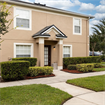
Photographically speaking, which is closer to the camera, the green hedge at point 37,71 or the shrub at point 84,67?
the green hedge at point 37,71

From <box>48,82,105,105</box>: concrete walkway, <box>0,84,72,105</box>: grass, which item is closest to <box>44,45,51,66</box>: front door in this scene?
<box>0,84,72,105</box>: grass

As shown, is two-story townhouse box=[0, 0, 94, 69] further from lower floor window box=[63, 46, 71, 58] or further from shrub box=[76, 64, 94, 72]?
shrub box=[76, 64, 94, 72]

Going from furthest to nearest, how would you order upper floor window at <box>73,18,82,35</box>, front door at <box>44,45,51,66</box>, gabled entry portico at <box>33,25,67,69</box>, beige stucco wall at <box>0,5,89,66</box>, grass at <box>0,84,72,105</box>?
upper floor window at <box>73,18,82,35</box>, front door at <box>44,45,51,66</box>, gabled entry portico at <box>33,25,67,69</box>, beige stucco wall at <box>0,5,89,66</box>, grass at <box>0,84,72,105</box>

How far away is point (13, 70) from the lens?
8.19 meters

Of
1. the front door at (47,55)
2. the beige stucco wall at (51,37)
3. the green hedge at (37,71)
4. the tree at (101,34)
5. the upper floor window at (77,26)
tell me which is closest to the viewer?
the tree at (101,34)


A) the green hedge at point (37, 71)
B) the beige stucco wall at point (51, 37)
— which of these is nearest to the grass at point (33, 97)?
the green hedge at point (37, 71)

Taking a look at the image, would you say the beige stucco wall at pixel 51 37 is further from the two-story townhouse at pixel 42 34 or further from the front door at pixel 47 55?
the front door at pixel 47 55

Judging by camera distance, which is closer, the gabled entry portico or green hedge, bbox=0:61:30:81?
green hedge, bbox=0:61:30:81

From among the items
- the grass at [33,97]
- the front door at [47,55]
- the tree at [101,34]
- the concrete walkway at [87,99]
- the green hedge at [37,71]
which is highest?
the tree at [101,34]

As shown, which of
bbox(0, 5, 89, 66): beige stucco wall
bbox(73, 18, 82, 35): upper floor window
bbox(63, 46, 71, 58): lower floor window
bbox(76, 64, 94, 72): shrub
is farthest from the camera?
bbox(73, 18, 82, 35): upper floor window

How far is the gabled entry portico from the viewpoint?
1176cm

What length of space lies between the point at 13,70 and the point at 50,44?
238 inches

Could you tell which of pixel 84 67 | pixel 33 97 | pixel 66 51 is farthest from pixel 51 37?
pixel 33 97

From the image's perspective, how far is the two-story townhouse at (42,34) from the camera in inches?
456
